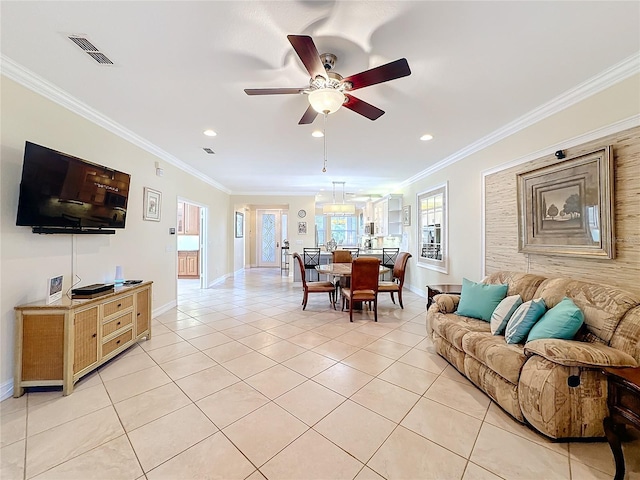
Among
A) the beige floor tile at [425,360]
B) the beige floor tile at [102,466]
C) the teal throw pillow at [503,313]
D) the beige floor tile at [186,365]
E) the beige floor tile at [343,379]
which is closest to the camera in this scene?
the beige floor tile at [102,466]

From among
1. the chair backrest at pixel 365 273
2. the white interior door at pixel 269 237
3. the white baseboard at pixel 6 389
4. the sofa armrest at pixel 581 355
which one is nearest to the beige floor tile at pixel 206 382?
the white baseboard at pixel 6 389

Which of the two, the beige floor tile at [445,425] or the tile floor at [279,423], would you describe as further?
the beige floor tile at [445,425]

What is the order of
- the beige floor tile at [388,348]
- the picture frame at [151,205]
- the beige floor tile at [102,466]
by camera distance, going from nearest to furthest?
the beige floor tile at [102,466] → the beige floor tile at [388,348] → the picture frame at [151,205]

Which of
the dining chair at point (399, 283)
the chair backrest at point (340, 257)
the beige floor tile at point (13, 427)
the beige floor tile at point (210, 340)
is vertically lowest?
the beige floor tile at point (13, 427)

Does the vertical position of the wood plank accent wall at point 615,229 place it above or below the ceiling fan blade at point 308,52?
below

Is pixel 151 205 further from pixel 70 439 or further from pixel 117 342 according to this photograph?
pixel 70 439

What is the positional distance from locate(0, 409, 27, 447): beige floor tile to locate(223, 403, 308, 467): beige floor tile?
132 cm

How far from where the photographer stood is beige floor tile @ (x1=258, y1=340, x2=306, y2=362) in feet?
9.58

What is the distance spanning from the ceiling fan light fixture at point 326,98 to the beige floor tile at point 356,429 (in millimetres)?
2258

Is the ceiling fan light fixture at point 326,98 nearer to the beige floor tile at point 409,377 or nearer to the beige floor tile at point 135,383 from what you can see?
the beige floor tile at point 409,377

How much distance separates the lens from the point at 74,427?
185cm

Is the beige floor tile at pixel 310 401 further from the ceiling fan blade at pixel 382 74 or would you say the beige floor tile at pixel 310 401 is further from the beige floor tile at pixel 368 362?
the ceiling fan blade at pixel 382 74

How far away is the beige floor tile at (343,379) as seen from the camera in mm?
2320

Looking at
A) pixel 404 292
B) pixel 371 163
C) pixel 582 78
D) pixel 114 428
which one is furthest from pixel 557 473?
pixel 404 292
